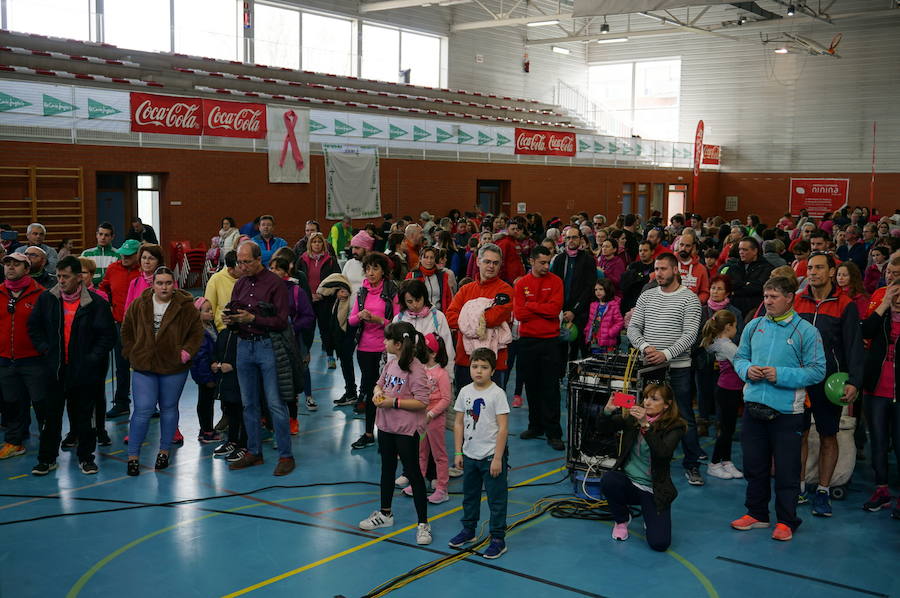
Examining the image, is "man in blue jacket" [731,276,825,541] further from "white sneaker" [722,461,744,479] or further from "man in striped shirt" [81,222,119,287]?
"man in striped shirt" [81,222,119,287]

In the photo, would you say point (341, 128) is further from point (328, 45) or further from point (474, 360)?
point (474, 360)

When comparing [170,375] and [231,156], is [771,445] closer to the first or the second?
[170,375]

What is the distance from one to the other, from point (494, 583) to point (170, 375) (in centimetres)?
352

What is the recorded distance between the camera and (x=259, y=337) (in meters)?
7.16

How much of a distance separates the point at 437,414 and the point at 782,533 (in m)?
2.54

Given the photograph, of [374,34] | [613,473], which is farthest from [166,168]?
[613,473]

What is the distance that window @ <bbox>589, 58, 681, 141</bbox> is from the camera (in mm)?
36625

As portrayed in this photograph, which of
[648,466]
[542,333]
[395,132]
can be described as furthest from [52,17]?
[648,466]

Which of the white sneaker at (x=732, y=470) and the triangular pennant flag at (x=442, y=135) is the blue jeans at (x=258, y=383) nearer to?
the white sneaker at (x=732, y=470)

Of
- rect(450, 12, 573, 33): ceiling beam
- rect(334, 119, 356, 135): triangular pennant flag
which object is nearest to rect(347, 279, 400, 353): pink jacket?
rect(334, 119, 356, 135): triangular pennant flag

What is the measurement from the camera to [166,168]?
18.6m

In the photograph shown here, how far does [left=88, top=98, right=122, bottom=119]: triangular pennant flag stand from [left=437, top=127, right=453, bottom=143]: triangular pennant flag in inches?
378

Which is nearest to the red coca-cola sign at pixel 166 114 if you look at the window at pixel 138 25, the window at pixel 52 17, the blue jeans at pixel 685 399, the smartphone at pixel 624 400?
the window at pixel 138 25

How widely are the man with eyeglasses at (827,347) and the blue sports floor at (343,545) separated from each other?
37cm
